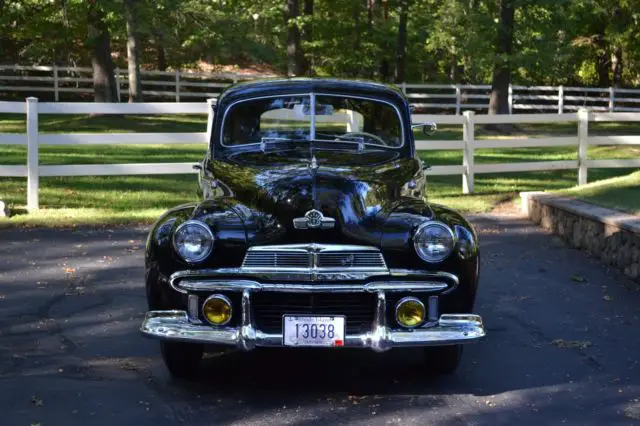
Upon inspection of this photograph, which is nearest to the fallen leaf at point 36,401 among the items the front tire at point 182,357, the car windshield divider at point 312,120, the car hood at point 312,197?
the front tire at point 182,357

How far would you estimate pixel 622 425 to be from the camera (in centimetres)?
508

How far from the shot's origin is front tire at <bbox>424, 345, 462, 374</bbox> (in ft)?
19.1

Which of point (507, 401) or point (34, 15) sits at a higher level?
point (34, 15)

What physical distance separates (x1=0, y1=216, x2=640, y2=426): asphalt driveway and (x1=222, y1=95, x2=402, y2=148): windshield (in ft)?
5.08

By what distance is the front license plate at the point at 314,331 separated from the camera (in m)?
5.23

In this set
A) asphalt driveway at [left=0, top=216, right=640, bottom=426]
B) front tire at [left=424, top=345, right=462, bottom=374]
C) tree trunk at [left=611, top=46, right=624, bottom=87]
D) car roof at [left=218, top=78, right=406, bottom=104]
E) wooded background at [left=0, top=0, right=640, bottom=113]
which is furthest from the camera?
tree trunk at [left=611, top=46, right=624, bottom=87]

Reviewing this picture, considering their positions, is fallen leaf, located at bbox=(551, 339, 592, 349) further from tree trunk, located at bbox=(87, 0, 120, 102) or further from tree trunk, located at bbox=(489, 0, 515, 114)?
tree trunk, located at bbox=(87, 0, 120, 102)

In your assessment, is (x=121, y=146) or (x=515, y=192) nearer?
(x=515, y=192)

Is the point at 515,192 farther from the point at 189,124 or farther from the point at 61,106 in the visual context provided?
the point at 189,124

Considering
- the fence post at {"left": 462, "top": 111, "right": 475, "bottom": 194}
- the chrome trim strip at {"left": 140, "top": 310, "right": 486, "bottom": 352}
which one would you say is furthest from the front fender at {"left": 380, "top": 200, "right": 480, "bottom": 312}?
the fence post at {"left": 462, "top": 111, "right": 475, "bottom": 194}

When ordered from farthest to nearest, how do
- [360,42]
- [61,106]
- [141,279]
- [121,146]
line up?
1. [360,42]
2. [121,146]
3. [61,106]
4. [141,279]

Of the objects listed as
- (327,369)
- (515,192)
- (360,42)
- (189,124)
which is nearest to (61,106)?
(515,192)

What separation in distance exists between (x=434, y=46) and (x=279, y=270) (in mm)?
35152

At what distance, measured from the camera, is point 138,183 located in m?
14.6
